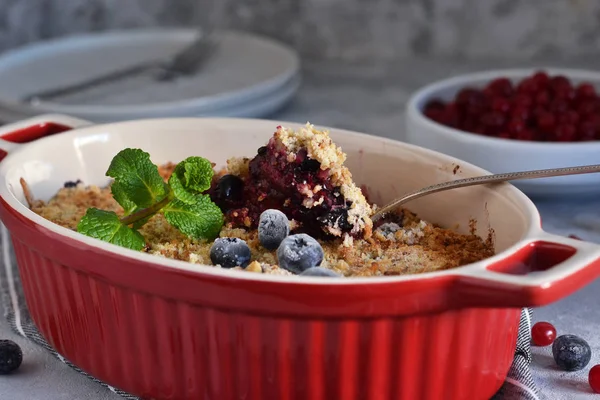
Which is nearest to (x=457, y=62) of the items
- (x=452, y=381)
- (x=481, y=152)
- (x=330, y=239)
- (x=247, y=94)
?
(x=247, y=94)

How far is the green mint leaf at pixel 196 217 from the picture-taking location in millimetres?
983

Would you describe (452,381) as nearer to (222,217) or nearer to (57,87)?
(222,217)

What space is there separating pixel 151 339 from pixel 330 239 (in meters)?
0.26

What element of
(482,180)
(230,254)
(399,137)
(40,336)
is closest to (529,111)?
(399,137)

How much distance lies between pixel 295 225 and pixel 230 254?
0.37 feet

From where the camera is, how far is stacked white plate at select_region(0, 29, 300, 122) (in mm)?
1617

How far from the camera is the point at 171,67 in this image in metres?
2.01

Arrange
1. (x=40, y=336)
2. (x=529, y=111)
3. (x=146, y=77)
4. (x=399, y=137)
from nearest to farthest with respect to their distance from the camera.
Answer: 1. (x=40, y=336)
2. (x=529, y=111)
3. (x=399, y=137)
4. (x=146, y=77)

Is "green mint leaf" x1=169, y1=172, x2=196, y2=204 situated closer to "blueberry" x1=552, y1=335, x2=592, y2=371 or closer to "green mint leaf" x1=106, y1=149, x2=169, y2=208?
"green mint leaf" x1=106, y1=149, x2=169, y2=208

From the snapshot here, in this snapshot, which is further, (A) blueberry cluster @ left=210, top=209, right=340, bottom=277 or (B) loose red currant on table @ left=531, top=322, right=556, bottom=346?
(B) loose red currant on table @ left=531, top=322, right=556, bottom=346

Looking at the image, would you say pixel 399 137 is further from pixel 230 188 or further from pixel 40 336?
pixel 40 336

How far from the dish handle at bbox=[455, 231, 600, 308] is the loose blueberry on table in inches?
24.9

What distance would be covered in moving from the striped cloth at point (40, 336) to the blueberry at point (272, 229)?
0.76 ft

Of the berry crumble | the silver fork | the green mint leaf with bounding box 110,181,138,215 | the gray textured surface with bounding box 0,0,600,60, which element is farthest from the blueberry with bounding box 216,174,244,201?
the gray textured surface with bounding box 0,0,600,60
